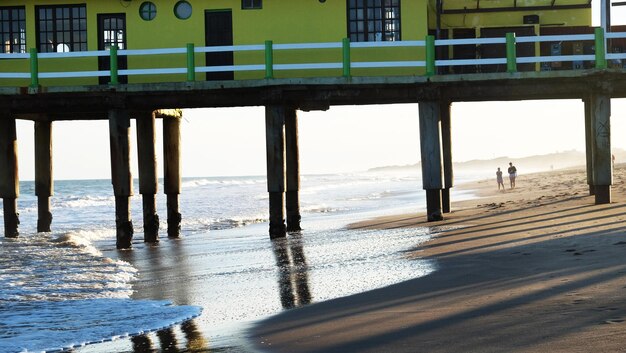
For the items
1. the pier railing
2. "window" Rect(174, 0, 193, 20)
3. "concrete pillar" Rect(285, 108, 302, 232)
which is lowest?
"concrete pillar" Rect(285, 108, 302, 232)

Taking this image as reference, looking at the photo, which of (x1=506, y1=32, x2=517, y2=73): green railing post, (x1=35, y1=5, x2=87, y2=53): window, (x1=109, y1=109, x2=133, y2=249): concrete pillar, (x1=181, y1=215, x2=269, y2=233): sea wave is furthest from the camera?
(x1=181, y1=215, x2=269, y2=233): sea wave

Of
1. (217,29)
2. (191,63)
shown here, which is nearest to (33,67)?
(191,63)

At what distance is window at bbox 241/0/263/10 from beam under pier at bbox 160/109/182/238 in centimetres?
429

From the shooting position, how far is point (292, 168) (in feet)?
71.1

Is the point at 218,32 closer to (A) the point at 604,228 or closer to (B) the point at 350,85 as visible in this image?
(B) the point at 350,85

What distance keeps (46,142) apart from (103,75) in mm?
6607

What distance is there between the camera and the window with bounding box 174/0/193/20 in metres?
21.2

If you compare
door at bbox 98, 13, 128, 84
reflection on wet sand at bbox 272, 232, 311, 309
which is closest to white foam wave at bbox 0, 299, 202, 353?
reflection on wet sand at bbox 272, 232, 311, 309

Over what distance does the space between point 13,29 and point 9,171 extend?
328 cm

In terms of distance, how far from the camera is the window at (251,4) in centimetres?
2106

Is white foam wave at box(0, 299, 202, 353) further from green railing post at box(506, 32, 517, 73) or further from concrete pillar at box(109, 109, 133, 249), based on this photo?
green railing post at box(506, 32, 517, 73)

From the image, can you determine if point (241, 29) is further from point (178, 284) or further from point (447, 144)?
point (178, 284)

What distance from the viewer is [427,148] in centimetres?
1991

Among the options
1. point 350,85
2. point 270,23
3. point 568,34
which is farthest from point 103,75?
point 568,34
